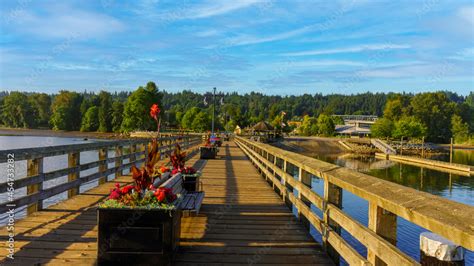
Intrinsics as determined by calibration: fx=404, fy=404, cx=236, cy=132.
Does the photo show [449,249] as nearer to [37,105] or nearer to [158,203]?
[158,203]

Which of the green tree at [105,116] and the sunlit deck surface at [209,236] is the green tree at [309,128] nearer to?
the green tree at [105,116]

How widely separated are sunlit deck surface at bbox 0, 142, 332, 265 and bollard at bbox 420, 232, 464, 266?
7.97ft

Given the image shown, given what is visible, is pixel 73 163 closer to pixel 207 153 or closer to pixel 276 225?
pixel 276 225

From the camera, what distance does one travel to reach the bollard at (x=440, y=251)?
1.83 meters

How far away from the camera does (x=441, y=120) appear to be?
108 m

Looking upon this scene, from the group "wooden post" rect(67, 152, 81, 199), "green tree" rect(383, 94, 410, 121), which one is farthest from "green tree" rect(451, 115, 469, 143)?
"wooden post" rect(67, 152, 81, 199)

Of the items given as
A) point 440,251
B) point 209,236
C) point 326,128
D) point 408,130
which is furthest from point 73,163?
point 326,128

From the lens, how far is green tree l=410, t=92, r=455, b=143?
107375 mm

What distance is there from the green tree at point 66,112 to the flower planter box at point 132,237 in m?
114

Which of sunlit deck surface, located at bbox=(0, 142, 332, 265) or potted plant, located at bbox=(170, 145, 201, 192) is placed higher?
potted plant, located at bbox=(170, 145, 201, 192)

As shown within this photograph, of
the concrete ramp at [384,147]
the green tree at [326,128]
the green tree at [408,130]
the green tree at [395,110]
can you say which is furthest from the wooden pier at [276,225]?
the green tree at [395,110]

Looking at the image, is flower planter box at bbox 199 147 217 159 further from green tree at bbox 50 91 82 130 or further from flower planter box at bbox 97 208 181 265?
green tree at bbox 50 91 82 130

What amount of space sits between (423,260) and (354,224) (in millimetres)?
1455

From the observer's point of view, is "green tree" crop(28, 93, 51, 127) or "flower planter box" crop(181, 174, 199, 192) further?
"green tree" crop(28, 93, 51, 127)
